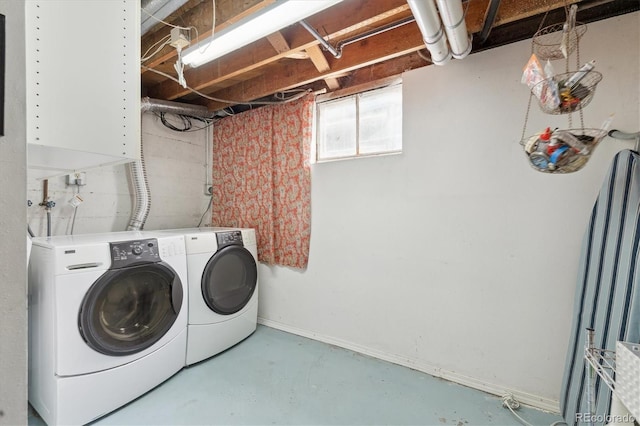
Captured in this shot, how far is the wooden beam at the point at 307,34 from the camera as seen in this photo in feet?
5.29

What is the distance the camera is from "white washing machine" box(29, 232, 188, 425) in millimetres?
1485

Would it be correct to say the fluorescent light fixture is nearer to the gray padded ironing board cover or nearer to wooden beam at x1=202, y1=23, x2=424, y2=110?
wooden beam at x1=202, y1=23, x2=424, y2=110

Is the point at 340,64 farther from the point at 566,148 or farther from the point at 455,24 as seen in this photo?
the point at 566,148

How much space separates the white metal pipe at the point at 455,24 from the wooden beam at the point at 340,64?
0.92 ft

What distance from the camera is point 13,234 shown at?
47 cm

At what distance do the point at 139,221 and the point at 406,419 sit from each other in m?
2.72

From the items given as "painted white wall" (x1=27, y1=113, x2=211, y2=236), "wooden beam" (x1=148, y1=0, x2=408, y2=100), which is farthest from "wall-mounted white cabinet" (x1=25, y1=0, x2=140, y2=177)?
"painted white wall" (x1=27, y1=113, x2=211, y2=236)

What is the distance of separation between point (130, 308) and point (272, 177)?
157cm

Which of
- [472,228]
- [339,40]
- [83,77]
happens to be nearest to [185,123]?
[339,40]

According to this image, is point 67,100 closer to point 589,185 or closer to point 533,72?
point 533,72

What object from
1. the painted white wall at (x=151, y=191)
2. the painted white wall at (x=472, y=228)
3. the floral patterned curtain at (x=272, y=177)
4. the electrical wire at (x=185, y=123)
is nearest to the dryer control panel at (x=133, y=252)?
the painted white wall at (x=151, y=191)

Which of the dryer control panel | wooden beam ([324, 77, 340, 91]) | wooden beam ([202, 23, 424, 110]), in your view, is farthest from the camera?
wooden beam ([324, 77, 340, 91])

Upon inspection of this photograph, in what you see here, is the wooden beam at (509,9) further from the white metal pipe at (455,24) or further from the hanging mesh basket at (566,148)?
the hanging mesh basket at (566,148)

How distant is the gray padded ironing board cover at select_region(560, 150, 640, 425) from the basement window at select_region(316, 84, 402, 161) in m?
1.27
